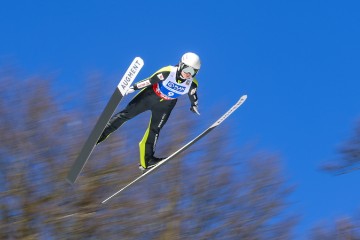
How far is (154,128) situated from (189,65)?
1.00 m

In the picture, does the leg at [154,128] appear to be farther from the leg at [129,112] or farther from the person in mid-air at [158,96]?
the leg at [129,112]

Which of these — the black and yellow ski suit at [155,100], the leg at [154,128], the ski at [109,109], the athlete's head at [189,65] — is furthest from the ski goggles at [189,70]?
the leg at [154,128]

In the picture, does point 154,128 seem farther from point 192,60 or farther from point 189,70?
point 192,60

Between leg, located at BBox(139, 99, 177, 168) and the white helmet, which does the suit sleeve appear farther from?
leg, located at BBox(139, 99, 177, 168)

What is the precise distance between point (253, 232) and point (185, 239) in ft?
8.01

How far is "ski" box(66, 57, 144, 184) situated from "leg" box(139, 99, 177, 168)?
1.38ft

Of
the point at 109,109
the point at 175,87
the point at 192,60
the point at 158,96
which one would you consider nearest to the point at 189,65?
the point at 192,60

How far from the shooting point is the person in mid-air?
16.6 feet

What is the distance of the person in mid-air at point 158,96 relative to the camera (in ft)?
16.6

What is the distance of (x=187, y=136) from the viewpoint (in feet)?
49.7

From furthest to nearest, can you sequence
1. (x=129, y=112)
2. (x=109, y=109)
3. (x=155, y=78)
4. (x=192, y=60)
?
(x=129, y=112), (x=109, y=109), (x=155, y=78), (x=192, y=60)

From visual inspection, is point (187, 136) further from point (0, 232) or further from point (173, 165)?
point (0, 232)

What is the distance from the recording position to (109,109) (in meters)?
5.48

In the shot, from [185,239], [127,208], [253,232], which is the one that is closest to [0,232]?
[127,208]
